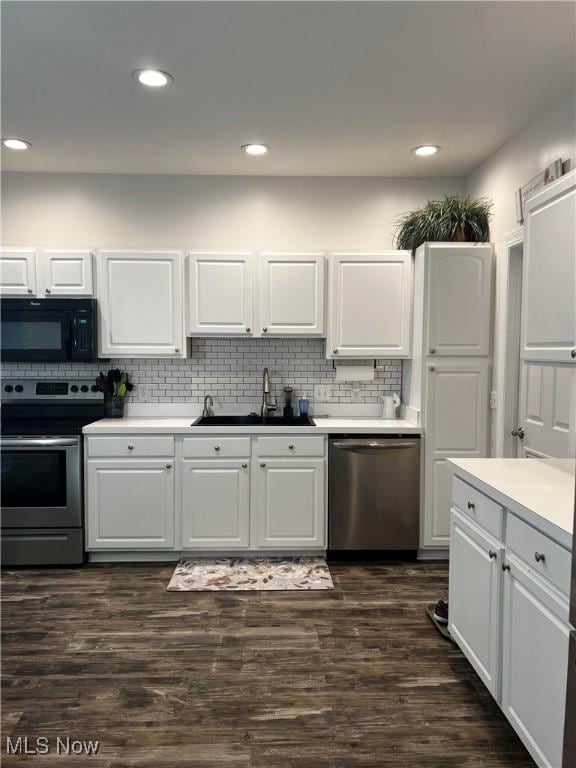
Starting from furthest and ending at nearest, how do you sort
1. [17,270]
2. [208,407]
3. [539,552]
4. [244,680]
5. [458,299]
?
1. [208,407]
2. [17,270]
3. [458,299]
4. [244,680]
5. [539,552]

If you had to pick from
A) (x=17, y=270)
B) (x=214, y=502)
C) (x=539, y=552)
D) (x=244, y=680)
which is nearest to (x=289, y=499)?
(x=214, y=502)

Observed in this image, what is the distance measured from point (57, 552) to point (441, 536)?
2.55 m

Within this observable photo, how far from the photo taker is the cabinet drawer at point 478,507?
77.2 inches

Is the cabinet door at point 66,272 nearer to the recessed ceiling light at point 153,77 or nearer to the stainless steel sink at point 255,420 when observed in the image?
the stainless steel sink at point 255,420

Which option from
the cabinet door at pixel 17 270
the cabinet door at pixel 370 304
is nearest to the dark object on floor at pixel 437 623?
the cabinet door at pixel 370 304

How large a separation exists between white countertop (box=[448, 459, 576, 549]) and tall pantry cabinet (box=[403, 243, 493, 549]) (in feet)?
3.46

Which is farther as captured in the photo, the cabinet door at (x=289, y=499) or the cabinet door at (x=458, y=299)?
the cabinet door at (x=289, y=499)

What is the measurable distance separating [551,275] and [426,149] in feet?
5.51

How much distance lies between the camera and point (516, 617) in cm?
179

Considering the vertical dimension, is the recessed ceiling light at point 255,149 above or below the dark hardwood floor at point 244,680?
above

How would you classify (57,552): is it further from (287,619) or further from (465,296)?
(465,296)

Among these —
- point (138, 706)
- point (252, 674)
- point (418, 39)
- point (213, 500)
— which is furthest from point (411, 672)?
point (418, 39)

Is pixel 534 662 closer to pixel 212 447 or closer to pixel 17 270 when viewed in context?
pixel 212 447

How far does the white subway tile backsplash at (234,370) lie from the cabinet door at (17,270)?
768 millimetres
